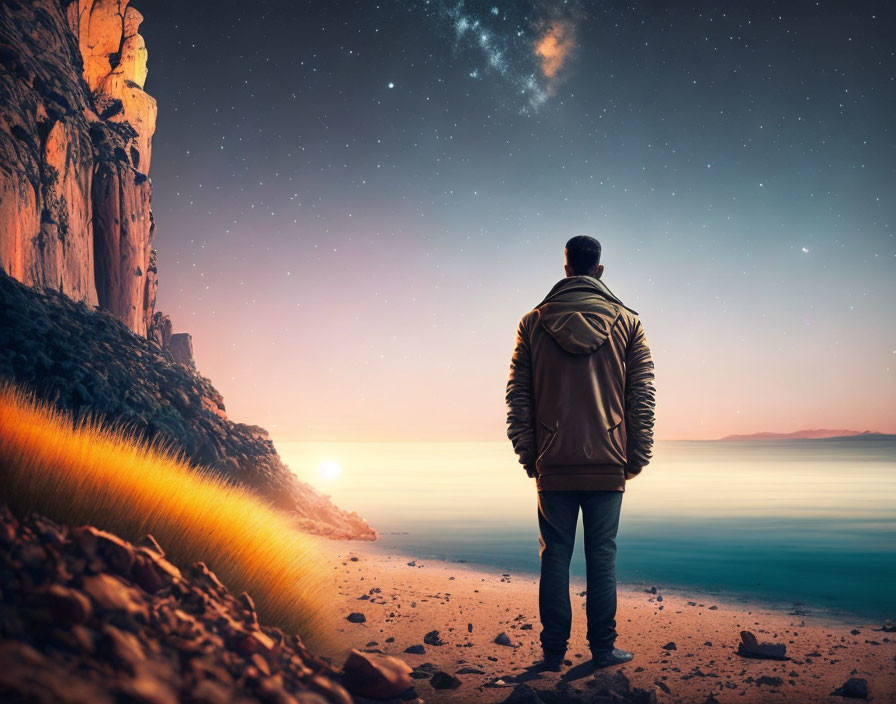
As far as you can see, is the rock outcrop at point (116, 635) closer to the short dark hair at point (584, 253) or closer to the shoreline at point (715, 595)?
the short dark hair at point (584, 253)

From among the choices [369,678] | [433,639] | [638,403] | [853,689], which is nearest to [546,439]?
[638,403]

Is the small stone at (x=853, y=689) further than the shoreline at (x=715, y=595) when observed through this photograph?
No

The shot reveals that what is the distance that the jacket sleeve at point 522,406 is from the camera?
4.88 m

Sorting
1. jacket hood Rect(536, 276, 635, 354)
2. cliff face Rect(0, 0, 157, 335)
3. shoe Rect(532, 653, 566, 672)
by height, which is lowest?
shoe Rect(532, 653, 566, 672)

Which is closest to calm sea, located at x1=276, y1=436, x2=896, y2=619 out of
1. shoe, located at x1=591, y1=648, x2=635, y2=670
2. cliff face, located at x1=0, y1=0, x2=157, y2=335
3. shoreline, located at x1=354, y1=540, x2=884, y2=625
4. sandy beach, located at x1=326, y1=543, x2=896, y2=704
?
shoreline, located at x1=354, y1=540, x2=884, y2=625

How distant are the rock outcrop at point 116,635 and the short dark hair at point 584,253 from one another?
12.2 ft

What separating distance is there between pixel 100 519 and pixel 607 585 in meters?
3.72

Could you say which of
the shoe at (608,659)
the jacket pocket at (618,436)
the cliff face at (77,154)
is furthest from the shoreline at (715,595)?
the cliff face at (77,154)

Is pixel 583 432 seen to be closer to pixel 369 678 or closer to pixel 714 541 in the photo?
pixel 369 678

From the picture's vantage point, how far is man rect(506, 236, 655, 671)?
15.2 ft

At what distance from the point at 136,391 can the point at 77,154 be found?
21283 mm

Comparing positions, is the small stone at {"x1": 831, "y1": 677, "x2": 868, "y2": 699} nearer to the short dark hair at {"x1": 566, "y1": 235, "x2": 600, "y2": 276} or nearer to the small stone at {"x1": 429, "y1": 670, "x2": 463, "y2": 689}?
the small stone at {"x1": 429, "y1": 670, "x2": 463, "y2": 689}

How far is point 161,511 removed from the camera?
4.32 m

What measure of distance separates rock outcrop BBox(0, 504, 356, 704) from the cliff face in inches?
869
